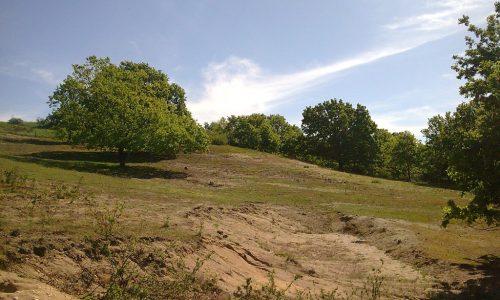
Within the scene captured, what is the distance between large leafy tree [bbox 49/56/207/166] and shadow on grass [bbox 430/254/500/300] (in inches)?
1478

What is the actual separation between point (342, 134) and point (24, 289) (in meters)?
88.3

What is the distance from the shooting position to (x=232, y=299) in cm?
1391

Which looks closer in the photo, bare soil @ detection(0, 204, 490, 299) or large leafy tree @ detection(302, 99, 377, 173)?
bare soil @ detection(0, 204, 490, 299)

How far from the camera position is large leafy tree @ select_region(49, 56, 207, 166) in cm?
4809

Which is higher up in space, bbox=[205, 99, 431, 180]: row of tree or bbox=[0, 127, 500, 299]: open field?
bbox=[205, 99, 431, 180]: row of tree

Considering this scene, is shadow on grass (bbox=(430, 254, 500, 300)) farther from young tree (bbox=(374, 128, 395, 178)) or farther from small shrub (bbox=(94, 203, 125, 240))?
young tree (bbox=(374, 128, 395, 178))

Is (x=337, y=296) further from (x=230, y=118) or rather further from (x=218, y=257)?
(x=230, y=118)

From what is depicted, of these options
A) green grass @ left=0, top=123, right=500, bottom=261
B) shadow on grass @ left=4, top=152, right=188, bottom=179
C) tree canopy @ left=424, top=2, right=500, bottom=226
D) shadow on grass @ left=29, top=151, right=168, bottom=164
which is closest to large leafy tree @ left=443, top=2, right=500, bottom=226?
tree canopy @ left=424, top=2, right=500, bottom=226

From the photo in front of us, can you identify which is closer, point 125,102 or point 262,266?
point 262,266

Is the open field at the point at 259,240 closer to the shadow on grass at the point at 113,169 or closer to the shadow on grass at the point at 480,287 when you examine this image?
the shadow on grass at the point at 480,287

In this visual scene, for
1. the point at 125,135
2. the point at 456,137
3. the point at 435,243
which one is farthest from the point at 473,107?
the point at 125,135

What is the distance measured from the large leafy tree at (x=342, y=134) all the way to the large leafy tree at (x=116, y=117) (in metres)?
45.5

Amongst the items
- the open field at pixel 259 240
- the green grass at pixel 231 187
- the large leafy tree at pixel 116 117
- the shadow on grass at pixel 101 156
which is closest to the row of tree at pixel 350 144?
the shadow on grass at pixel 101 156

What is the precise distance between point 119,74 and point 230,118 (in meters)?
101
